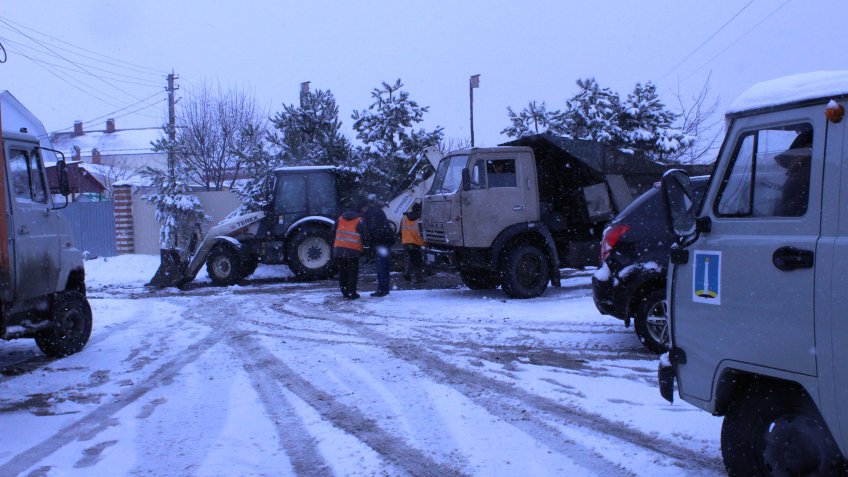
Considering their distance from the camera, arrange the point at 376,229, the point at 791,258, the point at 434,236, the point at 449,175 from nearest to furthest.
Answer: the point at 791,258
the point at 449,175
the point at 434,236
the point at 376,229

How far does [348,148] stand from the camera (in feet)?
60.4

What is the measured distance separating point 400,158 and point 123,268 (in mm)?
8284

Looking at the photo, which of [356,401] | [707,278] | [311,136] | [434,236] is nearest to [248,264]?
[311,136]

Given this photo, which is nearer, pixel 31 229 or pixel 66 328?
pixel 31 229

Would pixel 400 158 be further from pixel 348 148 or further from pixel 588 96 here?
pixel 588 96

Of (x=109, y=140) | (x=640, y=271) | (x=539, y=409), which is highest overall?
(x=109, y=140)

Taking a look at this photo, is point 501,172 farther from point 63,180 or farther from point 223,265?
point 223,265

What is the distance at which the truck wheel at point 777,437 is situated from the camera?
3031 mm

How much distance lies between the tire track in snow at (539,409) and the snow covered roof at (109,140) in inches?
2548

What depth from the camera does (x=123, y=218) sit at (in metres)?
22.9

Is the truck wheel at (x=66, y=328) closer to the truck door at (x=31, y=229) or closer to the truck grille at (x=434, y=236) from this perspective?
the truck door at (x=31, y=229)

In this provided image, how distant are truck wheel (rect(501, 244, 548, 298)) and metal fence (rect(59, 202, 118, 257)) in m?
16.4

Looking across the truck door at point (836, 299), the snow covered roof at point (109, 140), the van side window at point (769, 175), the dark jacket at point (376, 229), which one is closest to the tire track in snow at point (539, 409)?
the truck door at point (836, 299)

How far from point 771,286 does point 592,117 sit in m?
15.9
